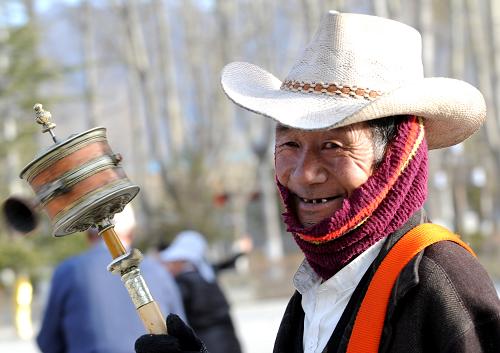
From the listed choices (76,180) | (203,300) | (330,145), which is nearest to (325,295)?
(330,145)

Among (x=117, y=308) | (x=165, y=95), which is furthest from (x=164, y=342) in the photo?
(x=165, y=95)

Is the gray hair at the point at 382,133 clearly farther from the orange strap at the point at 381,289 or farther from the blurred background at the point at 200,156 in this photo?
the blurred background at the point at 200,156

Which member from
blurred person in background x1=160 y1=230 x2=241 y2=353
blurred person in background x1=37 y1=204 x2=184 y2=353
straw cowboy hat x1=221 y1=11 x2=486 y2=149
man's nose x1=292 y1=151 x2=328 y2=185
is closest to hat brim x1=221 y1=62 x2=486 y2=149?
straw cowboy hat x1=221 y1=11 x2=486 y2=149

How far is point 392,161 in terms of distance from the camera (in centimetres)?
252

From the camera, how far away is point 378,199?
98.1 inches

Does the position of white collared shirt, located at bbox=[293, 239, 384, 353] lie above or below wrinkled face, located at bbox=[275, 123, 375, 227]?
below

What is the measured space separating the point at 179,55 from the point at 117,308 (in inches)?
2192

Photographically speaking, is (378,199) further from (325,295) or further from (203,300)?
(203,300)

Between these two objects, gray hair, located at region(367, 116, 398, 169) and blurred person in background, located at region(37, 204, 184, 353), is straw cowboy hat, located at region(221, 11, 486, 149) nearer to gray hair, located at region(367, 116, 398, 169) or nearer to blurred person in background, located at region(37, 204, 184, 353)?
gray hair, located at region(367, 116, 398, 169)

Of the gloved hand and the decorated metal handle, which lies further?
the decorated metal handle

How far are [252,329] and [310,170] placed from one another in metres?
11.6

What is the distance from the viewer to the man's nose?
2564mm

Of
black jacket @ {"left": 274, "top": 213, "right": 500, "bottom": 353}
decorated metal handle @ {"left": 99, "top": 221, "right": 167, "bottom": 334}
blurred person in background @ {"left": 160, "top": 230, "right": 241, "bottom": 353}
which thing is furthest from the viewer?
blurred person in background @ {"left": 160, "top": 230, "right": 241, "bottom": 353}

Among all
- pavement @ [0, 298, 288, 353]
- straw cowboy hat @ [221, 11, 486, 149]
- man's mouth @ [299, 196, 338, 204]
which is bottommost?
pavement @ [0, 298, 288, 353]
